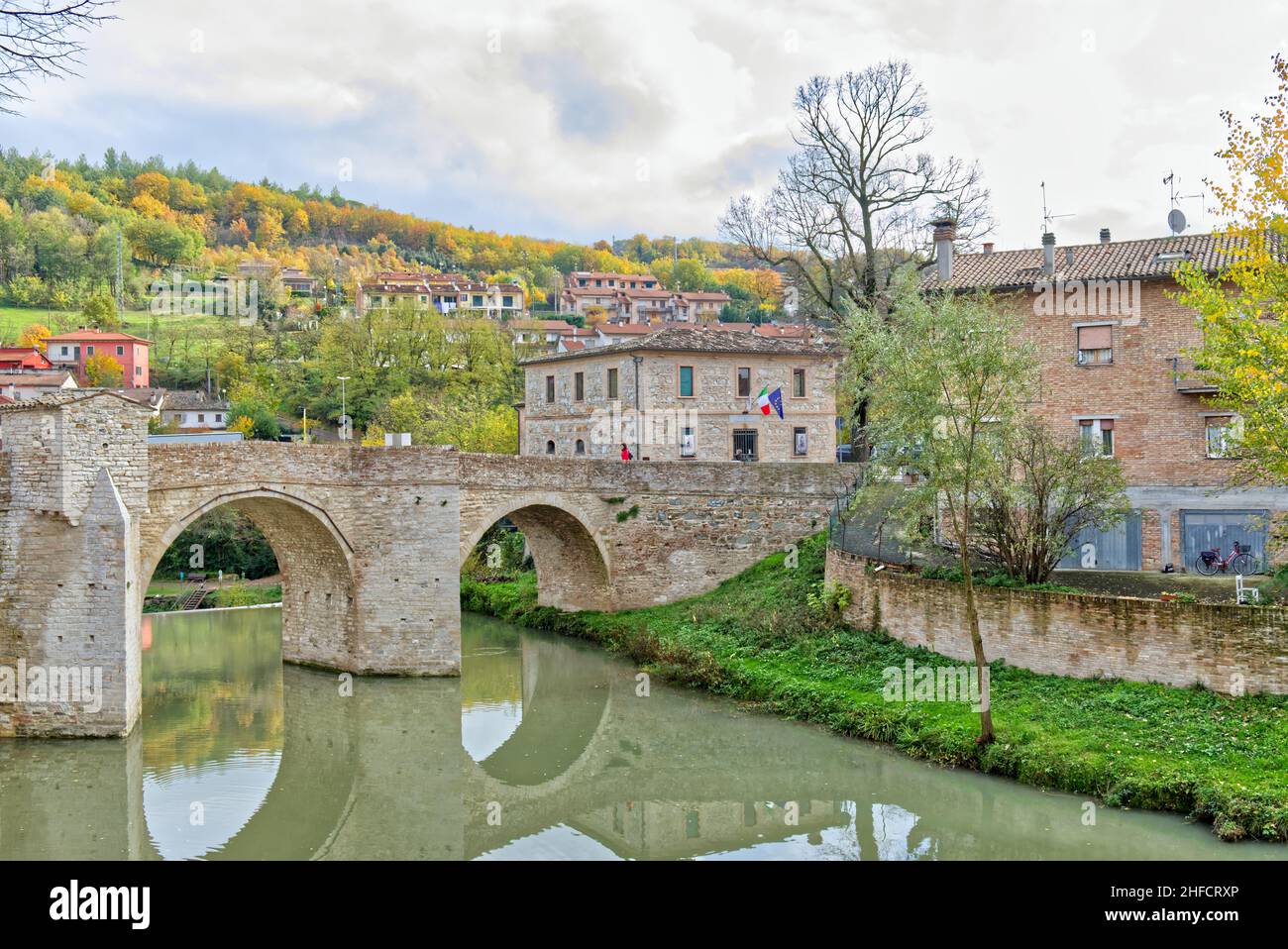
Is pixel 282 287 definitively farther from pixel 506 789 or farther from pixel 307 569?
pixel 506 789

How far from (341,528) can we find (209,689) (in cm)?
434

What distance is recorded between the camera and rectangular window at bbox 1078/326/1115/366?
70.1 ft

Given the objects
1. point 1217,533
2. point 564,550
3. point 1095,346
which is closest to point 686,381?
point 564,550

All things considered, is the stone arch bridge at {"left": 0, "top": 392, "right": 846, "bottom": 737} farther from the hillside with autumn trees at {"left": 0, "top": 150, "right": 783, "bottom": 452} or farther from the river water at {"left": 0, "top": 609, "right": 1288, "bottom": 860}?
the hillside with autumn trees at {"left": 0, "top": 150, "right": 783, "bottom": 452}

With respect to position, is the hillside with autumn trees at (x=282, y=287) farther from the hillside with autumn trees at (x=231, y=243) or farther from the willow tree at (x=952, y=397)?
the willow tree at (x=952, y=397)

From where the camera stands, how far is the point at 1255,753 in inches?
501

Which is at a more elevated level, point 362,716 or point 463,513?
point 463,513

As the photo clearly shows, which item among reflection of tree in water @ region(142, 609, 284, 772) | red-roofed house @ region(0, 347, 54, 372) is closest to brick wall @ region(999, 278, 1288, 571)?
reflection of tree in water @ region(142, 609, 284, 772)

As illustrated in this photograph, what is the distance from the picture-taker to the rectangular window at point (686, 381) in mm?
31500

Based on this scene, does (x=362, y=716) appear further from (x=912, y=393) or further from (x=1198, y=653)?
(x=1198, y=653)

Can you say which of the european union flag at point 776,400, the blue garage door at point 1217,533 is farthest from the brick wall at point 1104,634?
the european union flag at point 776,400

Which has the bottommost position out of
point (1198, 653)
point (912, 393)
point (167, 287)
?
point (1198, 653)
